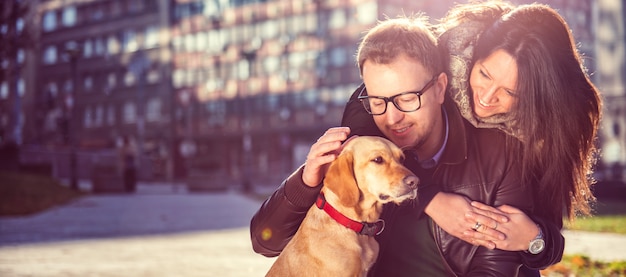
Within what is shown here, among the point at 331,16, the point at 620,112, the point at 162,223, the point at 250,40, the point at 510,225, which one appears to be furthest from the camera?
the point at 250,40

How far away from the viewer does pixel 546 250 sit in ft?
11.1

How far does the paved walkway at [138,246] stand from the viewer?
331 inches

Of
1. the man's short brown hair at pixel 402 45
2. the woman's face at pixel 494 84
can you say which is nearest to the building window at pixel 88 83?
the man's short brown hair at pixel 402 45

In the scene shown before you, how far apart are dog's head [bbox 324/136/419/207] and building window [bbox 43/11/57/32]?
3244 inches

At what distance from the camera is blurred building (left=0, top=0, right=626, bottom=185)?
192 feet

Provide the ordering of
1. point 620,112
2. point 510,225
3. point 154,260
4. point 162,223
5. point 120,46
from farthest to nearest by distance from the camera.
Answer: point 120,46
point 620,112
point 162,223
point 154,260
point 510,225

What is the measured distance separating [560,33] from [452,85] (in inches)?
21.8

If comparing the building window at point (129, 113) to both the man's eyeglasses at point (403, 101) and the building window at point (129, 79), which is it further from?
the man's eyeglasses at point (403, 101)

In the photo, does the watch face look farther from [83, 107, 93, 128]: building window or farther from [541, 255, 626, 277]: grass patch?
[83, 107, 93, 128]: building window

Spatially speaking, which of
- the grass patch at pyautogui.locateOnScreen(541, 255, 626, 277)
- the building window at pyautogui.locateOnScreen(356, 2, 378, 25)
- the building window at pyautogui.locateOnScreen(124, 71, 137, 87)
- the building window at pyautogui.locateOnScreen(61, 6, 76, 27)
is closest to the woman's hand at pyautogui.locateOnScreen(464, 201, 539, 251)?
the grass patch at pyautogui.locateOnScreen(541, 255, 626, 277)

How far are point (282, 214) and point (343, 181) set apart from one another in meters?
0.35

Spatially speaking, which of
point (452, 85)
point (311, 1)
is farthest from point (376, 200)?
point (311, 1)

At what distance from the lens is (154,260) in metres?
9.29

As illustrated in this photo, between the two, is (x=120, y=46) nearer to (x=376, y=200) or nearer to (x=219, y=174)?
(x=219, y=174)
